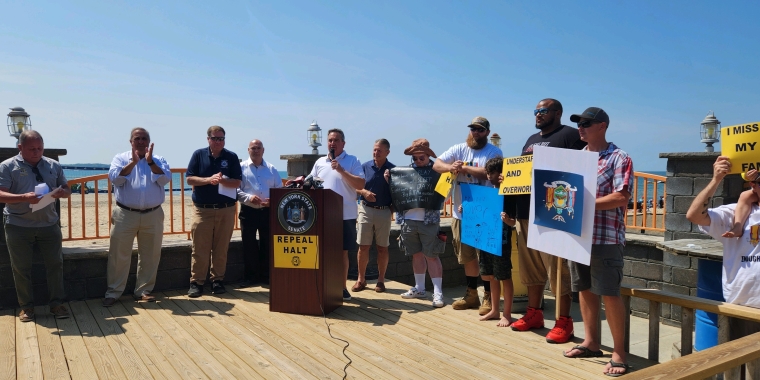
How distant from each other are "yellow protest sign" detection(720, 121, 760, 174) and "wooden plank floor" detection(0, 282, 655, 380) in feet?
4.33

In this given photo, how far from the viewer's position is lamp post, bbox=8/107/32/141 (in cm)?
517

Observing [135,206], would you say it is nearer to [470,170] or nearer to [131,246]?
[131,246]

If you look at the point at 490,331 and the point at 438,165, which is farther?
the point at 438,165

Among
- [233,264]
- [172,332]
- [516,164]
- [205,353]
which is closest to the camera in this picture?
[205,353]

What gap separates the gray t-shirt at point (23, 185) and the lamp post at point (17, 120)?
3.50ft

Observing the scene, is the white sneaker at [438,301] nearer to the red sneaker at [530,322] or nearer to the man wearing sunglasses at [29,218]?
the red sneaker at [530,322]

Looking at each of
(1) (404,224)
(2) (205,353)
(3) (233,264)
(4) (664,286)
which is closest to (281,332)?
(2) (205,353)

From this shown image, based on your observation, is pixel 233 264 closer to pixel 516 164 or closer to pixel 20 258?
pixel 20 258

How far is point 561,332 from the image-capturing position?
3707 millimetres

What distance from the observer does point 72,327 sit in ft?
13.6

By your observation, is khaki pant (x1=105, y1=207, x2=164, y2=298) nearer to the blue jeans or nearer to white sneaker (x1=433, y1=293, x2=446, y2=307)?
the blue jeans

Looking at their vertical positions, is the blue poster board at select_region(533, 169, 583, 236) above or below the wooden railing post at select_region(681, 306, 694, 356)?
above

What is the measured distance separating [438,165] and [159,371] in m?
2.59

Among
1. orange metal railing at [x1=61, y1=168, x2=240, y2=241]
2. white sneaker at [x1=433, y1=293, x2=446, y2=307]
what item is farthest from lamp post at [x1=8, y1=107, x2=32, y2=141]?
white sneaker at [x1=433, y1=293, x2=446, y2=307]
